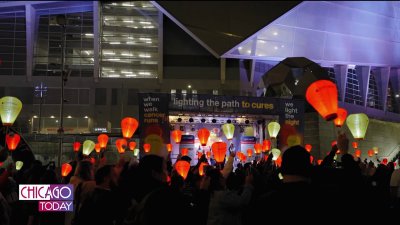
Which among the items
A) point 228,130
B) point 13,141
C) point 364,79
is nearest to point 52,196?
point 13,141

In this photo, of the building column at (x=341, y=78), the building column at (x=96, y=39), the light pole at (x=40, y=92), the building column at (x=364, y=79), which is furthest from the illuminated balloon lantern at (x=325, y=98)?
the building column at (x=364, y=79)

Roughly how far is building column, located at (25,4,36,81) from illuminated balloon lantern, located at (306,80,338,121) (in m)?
37.5

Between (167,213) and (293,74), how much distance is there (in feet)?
84.7

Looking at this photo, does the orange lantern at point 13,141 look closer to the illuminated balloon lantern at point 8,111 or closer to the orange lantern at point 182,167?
the illuminated balloon lantern at point 8,111

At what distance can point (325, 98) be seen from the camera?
18.8 feet

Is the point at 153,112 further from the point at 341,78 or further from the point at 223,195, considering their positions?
the point at 341,78

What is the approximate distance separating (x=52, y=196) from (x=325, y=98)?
4065mm

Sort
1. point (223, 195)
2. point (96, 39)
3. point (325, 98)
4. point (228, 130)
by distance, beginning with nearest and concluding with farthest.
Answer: point (223, 195) → point (325, 98) → point (228, 130) → point (96, 39)

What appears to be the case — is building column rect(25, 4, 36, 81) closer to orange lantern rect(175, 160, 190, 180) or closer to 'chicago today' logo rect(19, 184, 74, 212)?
orange lantern rect(175, 160, 190, 180)

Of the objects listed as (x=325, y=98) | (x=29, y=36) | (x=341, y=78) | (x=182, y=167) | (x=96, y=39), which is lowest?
(x=182, y=167)

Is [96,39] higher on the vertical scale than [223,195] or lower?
higher

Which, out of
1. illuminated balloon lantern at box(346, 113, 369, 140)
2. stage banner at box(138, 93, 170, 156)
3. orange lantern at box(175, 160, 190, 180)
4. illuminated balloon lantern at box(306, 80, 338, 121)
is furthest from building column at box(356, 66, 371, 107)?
illuminated balloon lantern at box(306, 80, 338, 121)

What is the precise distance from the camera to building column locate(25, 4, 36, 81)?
3941 centimetres

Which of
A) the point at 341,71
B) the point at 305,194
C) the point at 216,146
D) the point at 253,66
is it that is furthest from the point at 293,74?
the point at 305,194
